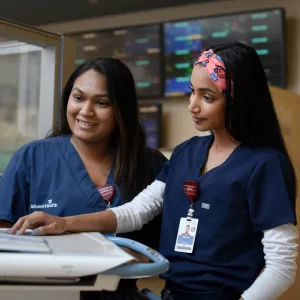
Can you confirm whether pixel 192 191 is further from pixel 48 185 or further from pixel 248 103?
pixel 48 185

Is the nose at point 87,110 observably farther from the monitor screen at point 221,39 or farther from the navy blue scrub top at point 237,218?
the monitor screen at point 221,39

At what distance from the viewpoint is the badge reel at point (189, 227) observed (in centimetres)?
110

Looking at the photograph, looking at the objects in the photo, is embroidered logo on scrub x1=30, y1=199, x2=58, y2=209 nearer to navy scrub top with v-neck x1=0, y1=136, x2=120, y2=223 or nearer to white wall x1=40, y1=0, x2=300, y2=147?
navy scrub top with v-neck x1=0, y1=136, x2=120, y2=223

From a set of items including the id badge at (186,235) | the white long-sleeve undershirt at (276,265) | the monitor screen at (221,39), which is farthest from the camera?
the monitor screen at (221,39)

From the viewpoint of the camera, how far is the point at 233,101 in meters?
1.10

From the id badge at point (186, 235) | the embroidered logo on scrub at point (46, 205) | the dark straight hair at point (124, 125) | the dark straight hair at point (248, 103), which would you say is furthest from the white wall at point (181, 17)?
the id badge at point (186, 235)

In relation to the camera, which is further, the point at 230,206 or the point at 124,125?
the point at 124,125

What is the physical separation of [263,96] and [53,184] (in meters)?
0.66

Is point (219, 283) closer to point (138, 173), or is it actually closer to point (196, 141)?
point (196, 141)

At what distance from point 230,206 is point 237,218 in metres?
0.03

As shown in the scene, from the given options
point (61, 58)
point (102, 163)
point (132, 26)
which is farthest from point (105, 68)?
point (132, 26)

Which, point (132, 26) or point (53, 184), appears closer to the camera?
point (53, 184)

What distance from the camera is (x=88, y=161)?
1.53m

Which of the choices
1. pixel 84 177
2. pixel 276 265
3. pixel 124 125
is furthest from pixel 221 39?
pixel 276 265
